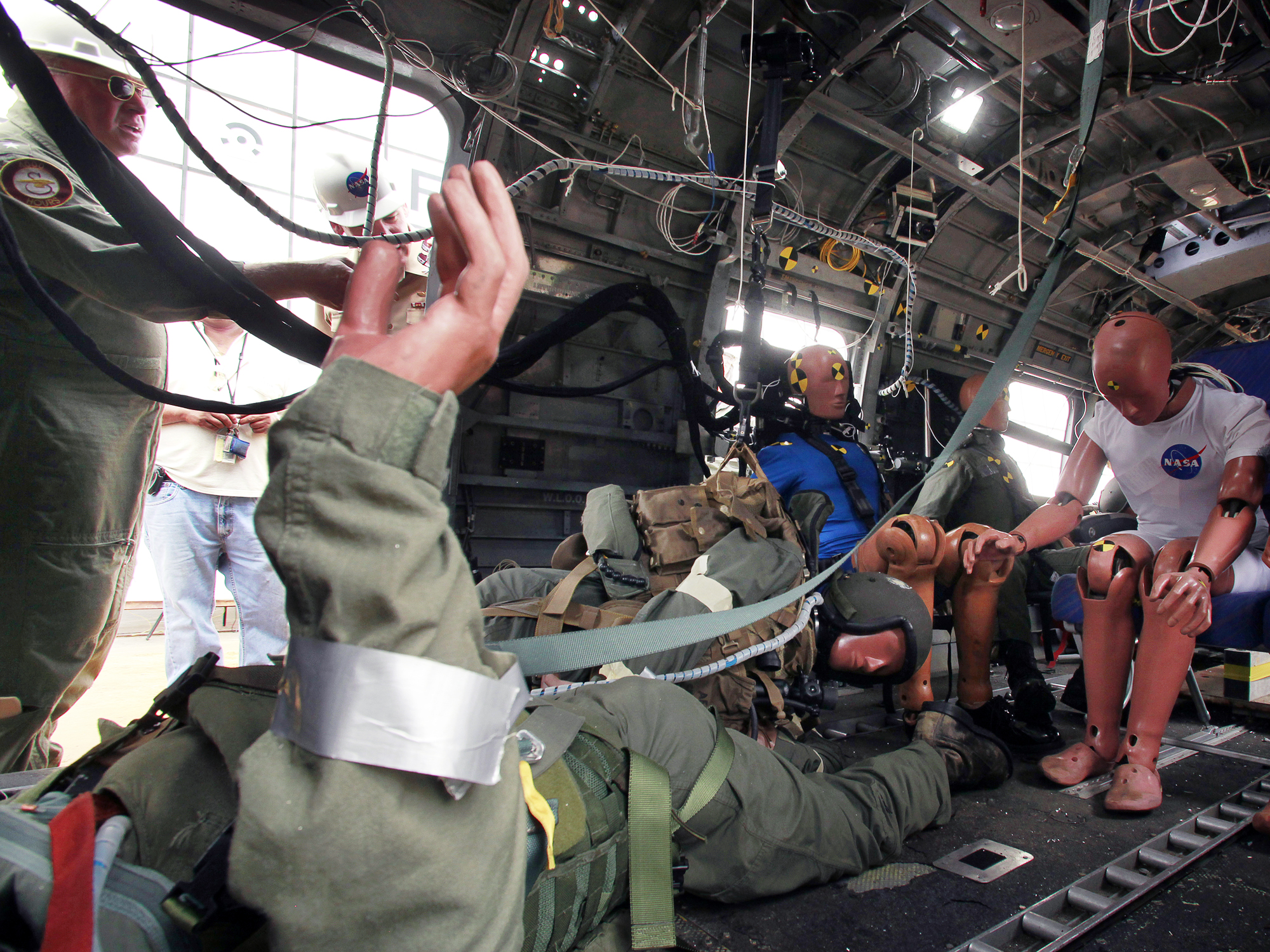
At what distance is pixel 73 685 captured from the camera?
1.72 meters

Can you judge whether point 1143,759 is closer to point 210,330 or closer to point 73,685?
point 73,685

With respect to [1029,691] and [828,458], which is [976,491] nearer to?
[828,458]

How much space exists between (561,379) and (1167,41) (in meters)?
3.94

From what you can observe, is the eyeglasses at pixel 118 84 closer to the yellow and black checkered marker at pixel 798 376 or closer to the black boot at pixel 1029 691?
the yellow and black checkered marker at pixel 798 376

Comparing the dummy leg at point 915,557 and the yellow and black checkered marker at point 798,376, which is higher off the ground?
the yellow and black checkered marker at point 798,376

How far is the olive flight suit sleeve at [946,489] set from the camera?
3295 millimetres

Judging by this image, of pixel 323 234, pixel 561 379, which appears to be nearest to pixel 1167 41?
pixel 561 379

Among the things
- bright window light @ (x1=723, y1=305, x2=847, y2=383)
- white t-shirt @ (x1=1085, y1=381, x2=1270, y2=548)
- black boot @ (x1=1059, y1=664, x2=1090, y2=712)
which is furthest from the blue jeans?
black boot @ (x1=1059, y1=664, x2=1090, y2=712)

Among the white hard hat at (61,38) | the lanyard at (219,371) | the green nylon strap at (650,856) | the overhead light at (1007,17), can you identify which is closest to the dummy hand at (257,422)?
the lanyard at (219,371)

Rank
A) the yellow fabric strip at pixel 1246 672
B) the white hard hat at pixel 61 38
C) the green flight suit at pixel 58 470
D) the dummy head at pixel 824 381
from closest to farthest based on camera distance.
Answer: the green flight suit at pixel 58 470
the white hard hat at pixel 61 38
the yellow fabric strip at pixel 1246 672
the dummy head at pixel 824 381

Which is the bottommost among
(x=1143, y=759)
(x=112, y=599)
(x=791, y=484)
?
(x=1143, y=759)

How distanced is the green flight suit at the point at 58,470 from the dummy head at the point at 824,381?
2.74 metres

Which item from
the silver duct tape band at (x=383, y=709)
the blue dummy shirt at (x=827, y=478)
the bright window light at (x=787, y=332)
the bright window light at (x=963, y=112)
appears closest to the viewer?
the silver duct tape band at (x=383, y=709)

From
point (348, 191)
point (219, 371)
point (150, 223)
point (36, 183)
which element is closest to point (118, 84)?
point (36, 183)
